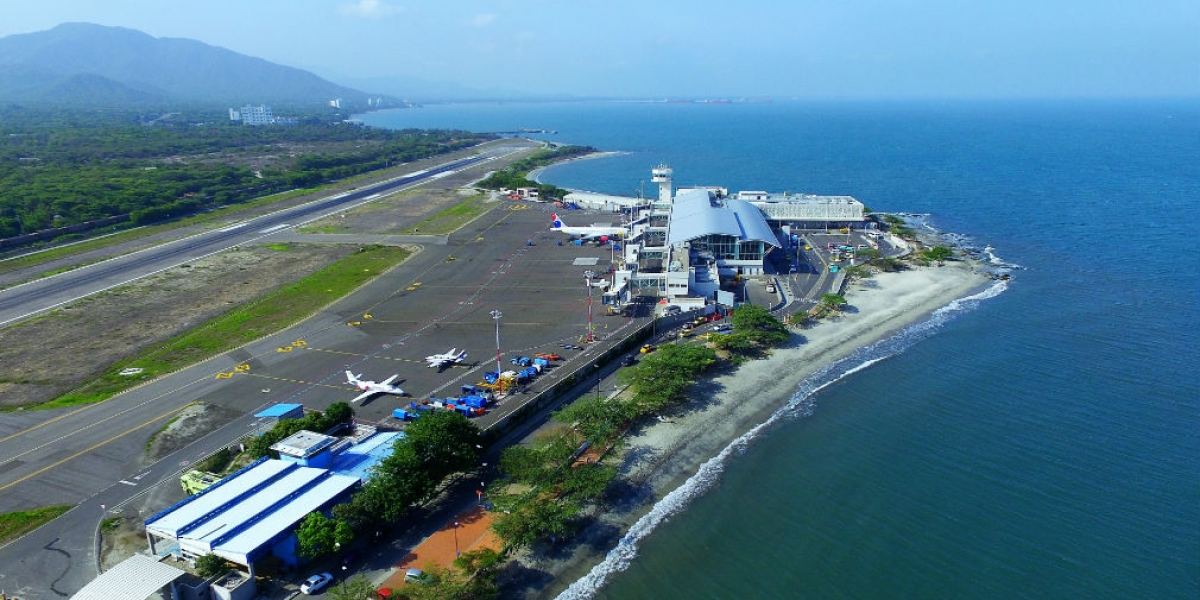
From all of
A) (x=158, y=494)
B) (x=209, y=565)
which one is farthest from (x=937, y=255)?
(x=158, y=494)

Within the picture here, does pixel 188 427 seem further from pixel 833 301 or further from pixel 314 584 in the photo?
pixel 833 301

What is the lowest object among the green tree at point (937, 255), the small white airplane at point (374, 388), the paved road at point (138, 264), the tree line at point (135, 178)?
the small white airplane at point (374, 388)

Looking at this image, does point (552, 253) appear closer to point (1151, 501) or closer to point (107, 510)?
point (107, 510)

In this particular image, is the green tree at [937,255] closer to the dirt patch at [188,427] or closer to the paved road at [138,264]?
the dirt patch at [188,427]

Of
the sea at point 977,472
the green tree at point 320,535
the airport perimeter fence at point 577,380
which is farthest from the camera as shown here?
the airport perimeter fence at point 577,380

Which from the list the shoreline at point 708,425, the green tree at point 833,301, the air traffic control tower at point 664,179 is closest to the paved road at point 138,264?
the air traffic control tower at point 664,179

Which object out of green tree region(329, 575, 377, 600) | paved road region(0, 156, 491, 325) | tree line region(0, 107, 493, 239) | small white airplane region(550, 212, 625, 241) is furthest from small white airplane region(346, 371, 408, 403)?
tree line region(0, 107, 493, 239)
